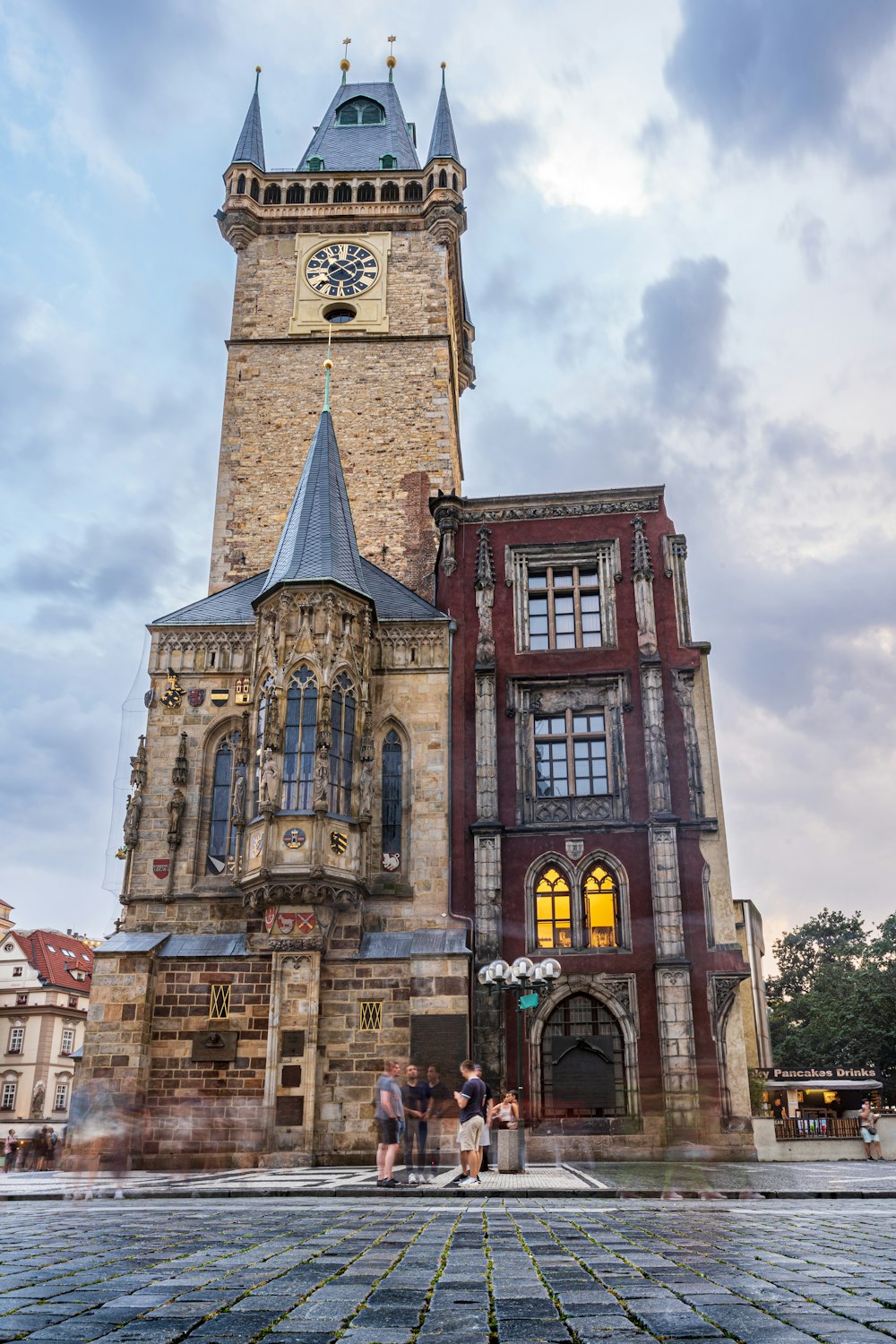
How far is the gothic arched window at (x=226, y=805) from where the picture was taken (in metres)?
25.6

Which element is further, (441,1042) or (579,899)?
(579,899)

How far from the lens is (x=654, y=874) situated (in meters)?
25.0

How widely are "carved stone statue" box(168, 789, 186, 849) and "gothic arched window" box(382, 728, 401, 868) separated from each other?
4.61 metres

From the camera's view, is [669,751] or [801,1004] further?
[801,1004]

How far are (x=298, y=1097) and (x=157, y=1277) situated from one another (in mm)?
17415

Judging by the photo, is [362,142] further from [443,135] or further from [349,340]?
[349,340]

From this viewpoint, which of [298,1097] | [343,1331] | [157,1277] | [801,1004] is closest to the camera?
[343,1331]

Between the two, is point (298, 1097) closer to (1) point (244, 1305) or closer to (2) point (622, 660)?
(2) point (622, 660)

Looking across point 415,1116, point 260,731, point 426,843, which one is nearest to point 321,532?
point 260,731

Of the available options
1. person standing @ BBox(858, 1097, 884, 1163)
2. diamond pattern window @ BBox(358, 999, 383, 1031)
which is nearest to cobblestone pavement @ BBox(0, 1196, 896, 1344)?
diamond pattern window @ BBox(358, 999, 383, 1031)

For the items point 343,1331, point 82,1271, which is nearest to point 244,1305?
point 343,1331

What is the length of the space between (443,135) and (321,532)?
19849 millimetres

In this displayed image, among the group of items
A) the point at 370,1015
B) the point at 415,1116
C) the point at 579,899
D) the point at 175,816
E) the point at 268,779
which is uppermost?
the point at 268,779

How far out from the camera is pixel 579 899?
25.6 m
